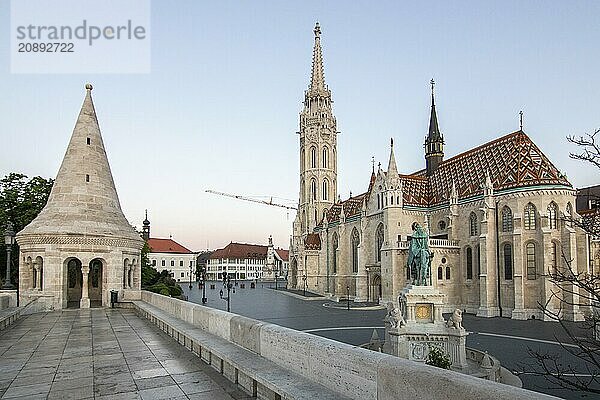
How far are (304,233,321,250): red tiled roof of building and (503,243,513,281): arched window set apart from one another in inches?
1386

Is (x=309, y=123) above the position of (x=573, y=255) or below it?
above

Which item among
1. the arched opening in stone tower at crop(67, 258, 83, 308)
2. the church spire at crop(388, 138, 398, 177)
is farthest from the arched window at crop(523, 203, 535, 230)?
the arched opening in stone tower at crop(67, 258, 83, 308)

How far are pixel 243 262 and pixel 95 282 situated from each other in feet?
361

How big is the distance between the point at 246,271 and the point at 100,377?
135461mm

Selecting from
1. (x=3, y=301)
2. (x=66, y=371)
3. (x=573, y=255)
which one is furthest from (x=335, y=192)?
(x=66, y=371)

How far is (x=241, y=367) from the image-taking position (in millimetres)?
6758

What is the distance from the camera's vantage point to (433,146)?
193ft

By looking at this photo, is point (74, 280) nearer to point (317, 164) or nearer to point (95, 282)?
point (95, 282)

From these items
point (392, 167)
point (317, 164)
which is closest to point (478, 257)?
point (392, 167)

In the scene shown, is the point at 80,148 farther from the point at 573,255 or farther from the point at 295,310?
the point at 573,255

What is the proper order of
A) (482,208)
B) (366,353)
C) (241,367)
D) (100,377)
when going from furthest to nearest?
(482,208)
(100,377)
(241,367)
(366,353)

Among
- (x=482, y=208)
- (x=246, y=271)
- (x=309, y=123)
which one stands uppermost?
(x=309, y=123)

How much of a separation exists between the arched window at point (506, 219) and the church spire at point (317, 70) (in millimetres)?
48174

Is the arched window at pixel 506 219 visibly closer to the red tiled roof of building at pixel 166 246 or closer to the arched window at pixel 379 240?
the arched window at pixel 379 240
